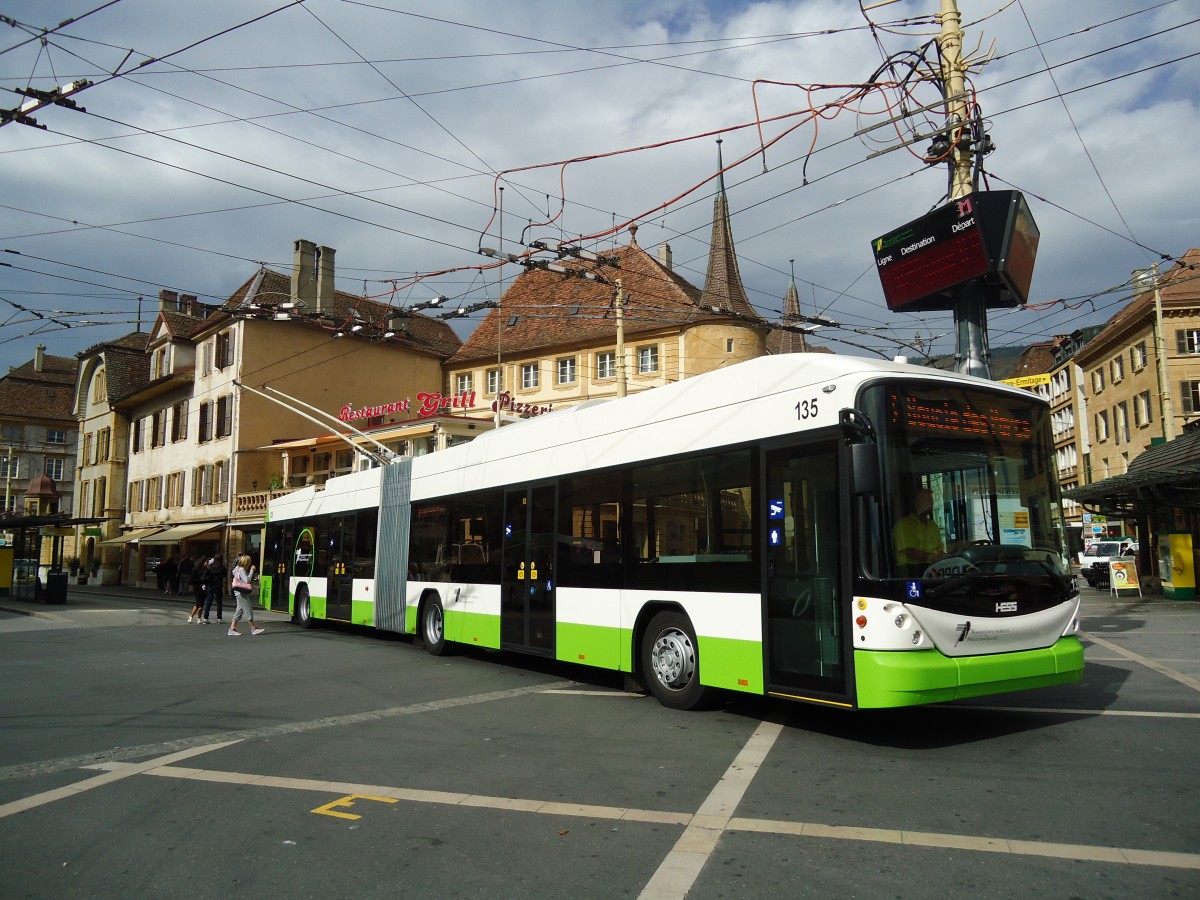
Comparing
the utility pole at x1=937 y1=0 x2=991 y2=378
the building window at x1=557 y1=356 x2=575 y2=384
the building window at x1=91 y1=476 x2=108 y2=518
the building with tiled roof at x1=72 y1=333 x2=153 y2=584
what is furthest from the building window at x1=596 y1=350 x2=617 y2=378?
the utility pole at x1=937 y1=0 x2=991 y2=378

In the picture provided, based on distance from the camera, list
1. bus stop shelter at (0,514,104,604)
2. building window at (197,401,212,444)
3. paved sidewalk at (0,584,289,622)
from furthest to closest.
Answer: building window at (197,401,212,444) < bus stop shelter at (0,514,104,604) < paved sidewalk at (0,584,289,622)

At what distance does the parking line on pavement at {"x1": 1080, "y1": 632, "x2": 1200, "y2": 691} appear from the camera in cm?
975

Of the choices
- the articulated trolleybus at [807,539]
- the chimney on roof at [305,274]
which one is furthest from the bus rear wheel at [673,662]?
the chimney on roof at [305,274]

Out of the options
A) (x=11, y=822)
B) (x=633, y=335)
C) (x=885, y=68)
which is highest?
(x=633, y=335)

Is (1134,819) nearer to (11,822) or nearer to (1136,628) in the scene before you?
(11,822)

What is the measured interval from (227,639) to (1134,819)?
638 inches

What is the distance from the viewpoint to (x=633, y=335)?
1741 inches

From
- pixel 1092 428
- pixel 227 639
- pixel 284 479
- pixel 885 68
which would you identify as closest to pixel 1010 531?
pixel 885 68

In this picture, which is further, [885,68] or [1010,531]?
[885,68]

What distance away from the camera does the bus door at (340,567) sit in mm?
17438

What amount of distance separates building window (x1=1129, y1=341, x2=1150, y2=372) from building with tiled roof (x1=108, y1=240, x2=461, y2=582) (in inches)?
1363

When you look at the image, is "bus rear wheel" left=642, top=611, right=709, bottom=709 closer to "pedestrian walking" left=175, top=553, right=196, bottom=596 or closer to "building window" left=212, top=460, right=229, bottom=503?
"pedestrian walking" left=175, top=553, right=196, bottom=596

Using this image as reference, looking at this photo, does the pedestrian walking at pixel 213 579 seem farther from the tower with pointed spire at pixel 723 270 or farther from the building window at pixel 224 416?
the tower with pointed spire at pixel 723 270

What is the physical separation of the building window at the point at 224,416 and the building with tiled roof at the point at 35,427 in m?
45.5
